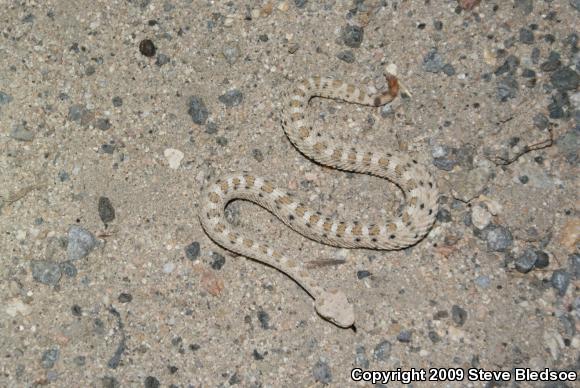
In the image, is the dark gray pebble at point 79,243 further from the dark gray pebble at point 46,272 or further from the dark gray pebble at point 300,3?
the dark gray pebble at point 300,3

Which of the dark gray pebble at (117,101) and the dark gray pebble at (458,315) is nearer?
the dark gray pebble at (458,315)

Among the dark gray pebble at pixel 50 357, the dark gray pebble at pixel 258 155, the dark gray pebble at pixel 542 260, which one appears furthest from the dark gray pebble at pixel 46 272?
the dark gray pebble at pixel 542 260

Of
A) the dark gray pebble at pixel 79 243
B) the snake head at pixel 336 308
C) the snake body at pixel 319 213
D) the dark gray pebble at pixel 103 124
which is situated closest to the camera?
the snake head at pixel 336 308

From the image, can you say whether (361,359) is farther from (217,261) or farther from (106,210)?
(106,210)

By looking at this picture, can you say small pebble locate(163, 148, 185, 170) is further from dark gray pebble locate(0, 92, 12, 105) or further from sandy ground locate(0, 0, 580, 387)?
dark gray pebble locate(0, 92, 12, 105)

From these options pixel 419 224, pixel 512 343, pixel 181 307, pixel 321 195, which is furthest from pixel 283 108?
pixel 512 343

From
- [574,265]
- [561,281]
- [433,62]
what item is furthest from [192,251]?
[574,265]
